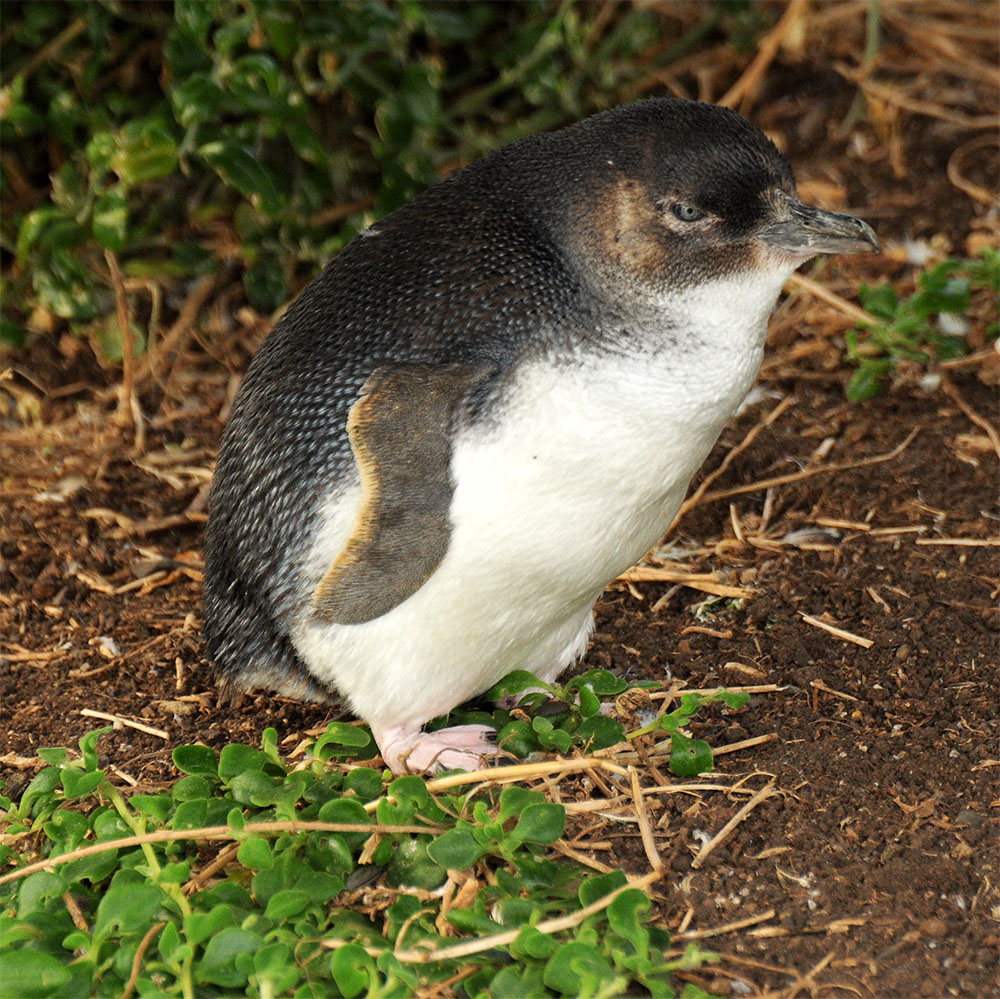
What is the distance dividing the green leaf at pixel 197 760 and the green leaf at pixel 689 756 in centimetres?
62

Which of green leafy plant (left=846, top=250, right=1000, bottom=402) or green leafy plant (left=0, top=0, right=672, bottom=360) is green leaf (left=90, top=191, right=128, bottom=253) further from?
green leafy plant (left=846, top=250, right=1000, bottom=402)

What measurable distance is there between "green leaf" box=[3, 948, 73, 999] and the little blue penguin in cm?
57

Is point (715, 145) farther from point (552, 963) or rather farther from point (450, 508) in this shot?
point (552, 963)

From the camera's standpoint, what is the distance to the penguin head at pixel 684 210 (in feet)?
6.05

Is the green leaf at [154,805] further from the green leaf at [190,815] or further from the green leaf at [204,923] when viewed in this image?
the green leaf at [204,923]

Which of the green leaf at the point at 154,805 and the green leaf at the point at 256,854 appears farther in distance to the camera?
the green leaf at the point at 154,805

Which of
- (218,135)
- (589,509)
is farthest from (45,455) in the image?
(589,509)

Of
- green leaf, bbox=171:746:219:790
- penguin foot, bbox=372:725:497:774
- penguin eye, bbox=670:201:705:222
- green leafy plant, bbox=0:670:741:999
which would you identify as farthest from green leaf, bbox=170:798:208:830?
penguin eye, bbox=670:201:705:222

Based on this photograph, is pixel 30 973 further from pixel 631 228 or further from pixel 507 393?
pixel 631 228

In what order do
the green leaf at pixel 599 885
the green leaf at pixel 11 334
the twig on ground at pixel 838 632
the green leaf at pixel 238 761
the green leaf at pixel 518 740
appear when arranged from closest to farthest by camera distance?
the green leaf at pixel 599 885
the green leaf at pixel 238 761
the green leaf at pixel 518 740
the twig on ground at pixel 838 632
the green leaf at pixel 11 334

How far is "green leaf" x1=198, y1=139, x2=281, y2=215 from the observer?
2.79 metres

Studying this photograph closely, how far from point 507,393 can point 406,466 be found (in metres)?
0.16

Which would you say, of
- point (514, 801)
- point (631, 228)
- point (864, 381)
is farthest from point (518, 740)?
point (864, 381)

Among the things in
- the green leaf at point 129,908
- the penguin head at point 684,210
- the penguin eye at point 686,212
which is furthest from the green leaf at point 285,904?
the penguin eye at point 686,212
